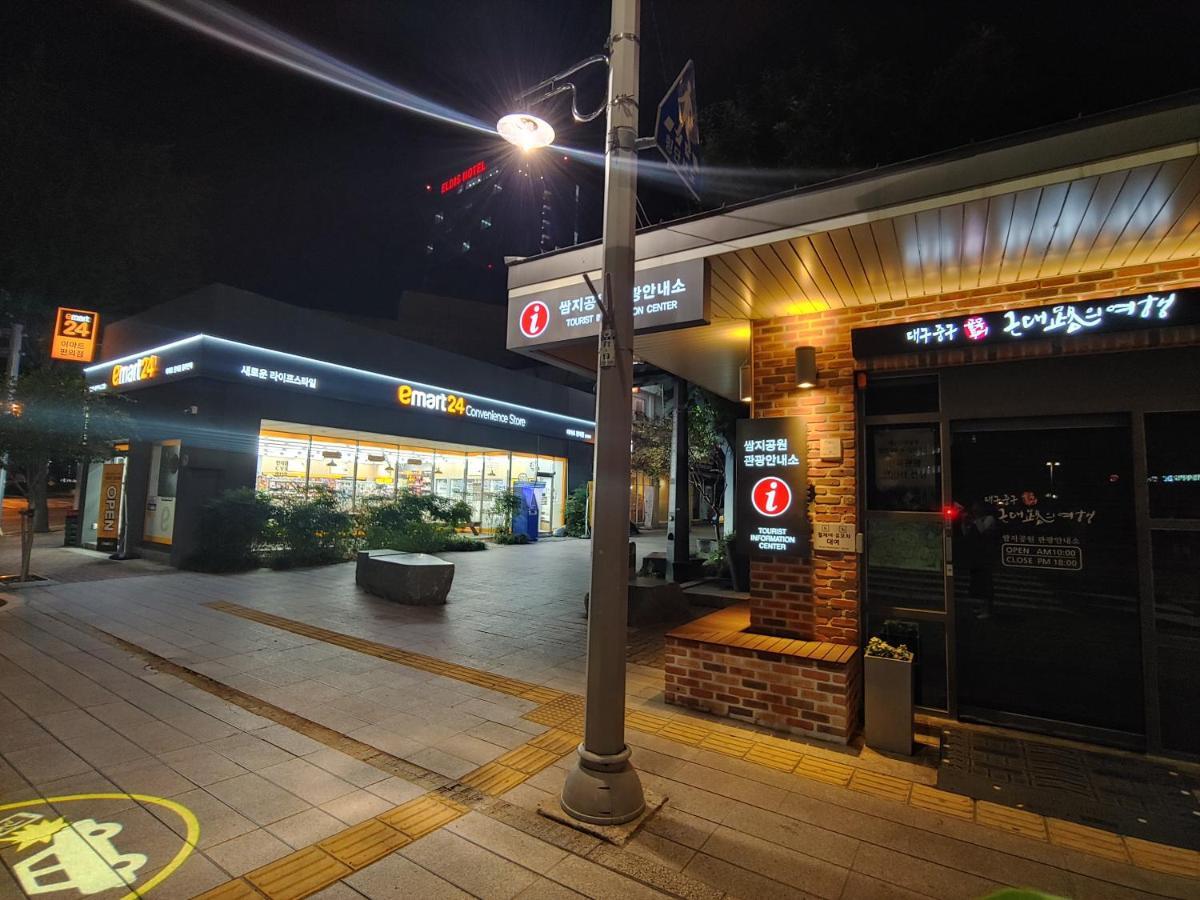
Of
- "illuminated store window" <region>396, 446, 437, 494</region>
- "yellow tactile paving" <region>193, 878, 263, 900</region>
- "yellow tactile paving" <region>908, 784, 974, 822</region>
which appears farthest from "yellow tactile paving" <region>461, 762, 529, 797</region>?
"illuminated store window" <region>396, 446, 437, 494</region>

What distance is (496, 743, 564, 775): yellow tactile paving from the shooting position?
12.8 feet

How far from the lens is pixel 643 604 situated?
849 centimetres

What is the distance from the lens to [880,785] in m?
3.76

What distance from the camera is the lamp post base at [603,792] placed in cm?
321

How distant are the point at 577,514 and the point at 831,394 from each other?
678 inches

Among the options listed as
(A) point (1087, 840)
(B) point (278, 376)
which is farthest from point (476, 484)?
(A) point (1087, 840)

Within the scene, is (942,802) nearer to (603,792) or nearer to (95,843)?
(603,792)

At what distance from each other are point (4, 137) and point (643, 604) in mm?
18424

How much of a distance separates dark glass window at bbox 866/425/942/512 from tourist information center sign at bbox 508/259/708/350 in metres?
2.01

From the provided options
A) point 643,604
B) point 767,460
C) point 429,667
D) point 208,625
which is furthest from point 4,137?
point 767,460

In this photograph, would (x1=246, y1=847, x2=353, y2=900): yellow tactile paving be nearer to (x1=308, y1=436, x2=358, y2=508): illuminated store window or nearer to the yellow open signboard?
(x1=308, y1=436, x2=358, y2=508): illuminated store window

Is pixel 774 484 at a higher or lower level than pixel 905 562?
higher

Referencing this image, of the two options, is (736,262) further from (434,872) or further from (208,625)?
(208,625)

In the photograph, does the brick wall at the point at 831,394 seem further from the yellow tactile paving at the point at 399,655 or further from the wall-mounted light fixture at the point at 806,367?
Answer: the yellow tactile paving at the point at 399,655
